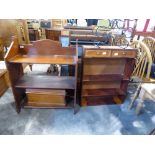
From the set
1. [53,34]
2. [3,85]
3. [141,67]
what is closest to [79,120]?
[141,67]

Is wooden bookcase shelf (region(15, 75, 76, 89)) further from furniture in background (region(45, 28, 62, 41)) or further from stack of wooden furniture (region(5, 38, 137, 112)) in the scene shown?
furniture in background (region(45, 28, 62, 41))

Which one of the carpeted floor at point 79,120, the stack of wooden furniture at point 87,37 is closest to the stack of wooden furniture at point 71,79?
the carpeted floor at point 79,120

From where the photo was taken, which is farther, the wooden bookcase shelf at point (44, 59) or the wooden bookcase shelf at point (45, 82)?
the wooden bookcase shelf at point (45, 82)

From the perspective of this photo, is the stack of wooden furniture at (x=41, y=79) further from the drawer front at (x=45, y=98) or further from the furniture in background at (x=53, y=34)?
the furniture in background at (x=53, y=34)

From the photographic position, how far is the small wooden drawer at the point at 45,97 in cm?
195

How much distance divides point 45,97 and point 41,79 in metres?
0.28

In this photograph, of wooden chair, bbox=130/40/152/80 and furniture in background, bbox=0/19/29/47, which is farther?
furniture in background, bbox=0/19/29/47

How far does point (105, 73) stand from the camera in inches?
82.9

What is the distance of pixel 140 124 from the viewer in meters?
1.84

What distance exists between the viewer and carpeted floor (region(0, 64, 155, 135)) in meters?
1.71

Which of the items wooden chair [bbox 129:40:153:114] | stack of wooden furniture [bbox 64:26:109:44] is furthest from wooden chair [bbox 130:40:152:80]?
stack of wooden furniture [bbox 64:26:109:44]
